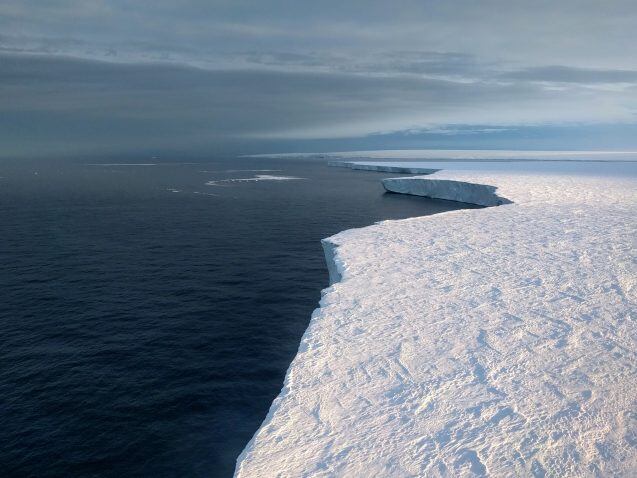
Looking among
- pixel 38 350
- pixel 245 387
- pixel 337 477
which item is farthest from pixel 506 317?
pixel 38 350

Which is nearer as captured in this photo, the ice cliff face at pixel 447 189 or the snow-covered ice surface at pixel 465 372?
the snow-covered ice surface at pixel 465 372

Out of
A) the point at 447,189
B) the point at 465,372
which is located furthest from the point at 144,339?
the point at 447,189

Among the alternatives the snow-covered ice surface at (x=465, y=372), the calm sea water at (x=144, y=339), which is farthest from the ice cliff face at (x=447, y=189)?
the snow-covered ice surface at (x=465, y=372)

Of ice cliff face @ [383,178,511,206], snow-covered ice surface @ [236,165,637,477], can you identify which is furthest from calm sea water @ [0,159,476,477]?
ice cliff face @ [383,178,511,206]

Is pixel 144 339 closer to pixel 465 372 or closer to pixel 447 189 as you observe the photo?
pixel 465 372

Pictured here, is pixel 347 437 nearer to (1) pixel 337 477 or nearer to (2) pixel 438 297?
(1) pixel 337 477

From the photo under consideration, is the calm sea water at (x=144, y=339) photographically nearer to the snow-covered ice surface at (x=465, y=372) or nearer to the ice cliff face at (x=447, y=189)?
the snow-covered ice surface at (x=465, y=372)
